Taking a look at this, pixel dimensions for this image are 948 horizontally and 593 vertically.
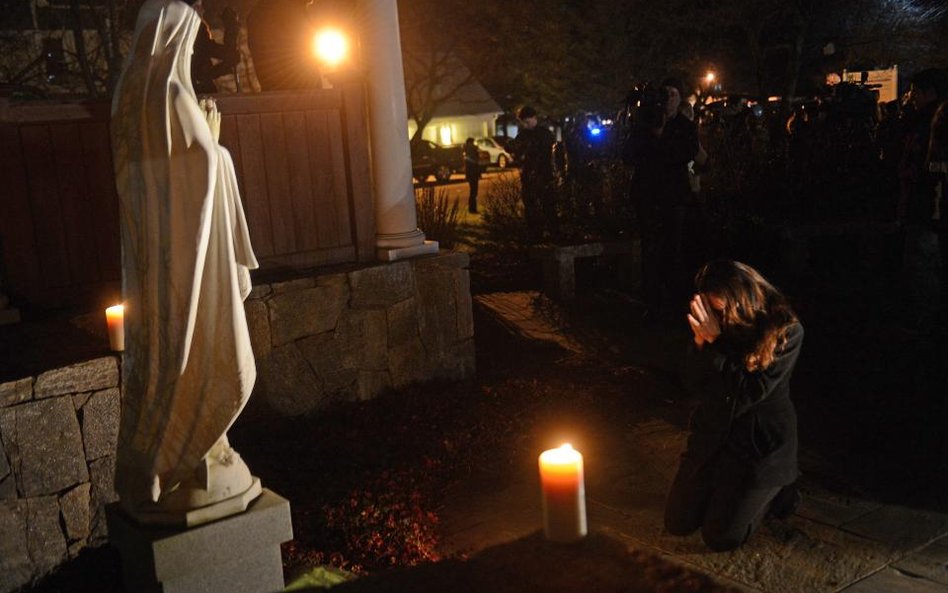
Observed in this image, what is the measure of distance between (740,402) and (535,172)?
736cm

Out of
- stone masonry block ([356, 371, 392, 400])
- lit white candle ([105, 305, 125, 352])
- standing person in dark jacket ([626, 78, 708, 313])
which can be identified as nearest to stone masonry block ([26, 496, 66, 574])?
lit white candle ([105, 305, 125, 352])

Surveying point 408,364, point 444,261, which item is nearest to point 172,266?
point 408,364

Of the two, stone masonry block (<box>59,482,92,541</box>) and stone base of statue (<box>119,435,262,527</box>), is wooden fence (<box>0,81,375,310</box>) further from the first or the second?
stone base of statue (<box>119,435,262,527</box>)

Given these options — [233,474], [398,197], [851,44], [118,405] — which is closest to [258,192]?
[398,197]

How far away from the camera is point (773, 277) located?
10344 millimetres

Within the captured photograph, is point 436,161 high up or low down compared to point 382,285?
up

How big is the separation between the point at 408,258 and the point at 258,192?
3.76 ft

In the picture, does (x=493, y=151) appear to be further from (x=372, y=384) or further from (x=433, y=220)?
(x=372, y=384)

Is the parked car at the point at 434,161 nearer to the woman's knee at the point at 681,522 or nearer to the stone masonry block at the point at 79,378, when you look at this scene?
the stone masonry block at the point at 79,378

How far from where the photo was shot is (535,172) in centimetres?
1138

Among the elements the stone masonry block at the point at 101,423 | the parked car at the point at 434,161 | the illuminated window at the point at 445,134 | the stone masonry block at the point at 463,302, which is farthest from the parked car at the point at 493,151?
the stone masonry block at the point at 101,423

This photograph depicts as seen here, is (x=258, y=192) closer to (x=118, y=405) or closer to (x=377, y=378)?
(x=377, y=378)

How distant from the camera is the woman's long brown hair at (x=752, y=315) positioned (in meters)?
4.29

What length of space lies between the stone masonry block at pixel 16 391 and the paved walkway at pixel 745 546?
6.78ft
